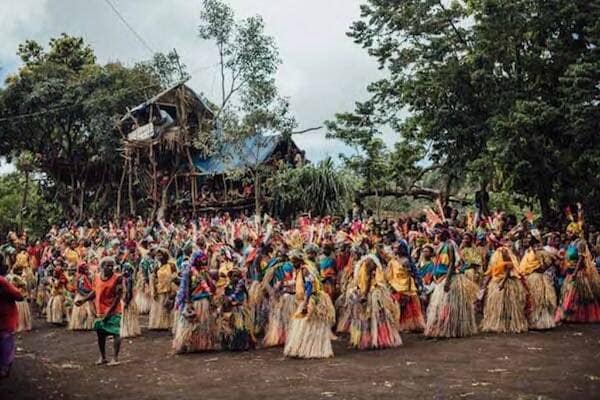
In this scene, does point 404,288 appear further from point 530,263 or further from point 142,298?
point 142,298

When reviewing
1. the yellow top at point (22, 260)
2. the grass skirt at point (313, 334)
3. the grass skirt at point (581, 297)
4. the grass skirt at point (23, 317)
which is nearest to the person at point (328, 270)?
the grass skirt at point (313, 334)

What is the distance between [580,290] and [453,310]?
9.18 ft

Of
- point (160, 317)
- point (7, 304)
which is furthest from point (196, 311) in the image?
point (7, 304)

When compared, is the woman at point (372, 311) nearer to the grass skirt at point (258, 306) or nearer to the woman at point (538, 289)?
the grass skirt at point (258, 306)

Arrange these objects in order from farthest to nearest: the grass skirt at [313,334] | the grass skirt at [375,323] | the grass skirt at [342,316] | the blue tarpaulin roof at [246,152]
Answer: the blue tarpaulin roof at [246,152] → the grass skirt at [342,316] → the grass skirt at [375,323] → the grass skirt at [313,334]

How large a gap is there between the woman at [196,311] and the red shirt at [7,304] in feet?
12.1

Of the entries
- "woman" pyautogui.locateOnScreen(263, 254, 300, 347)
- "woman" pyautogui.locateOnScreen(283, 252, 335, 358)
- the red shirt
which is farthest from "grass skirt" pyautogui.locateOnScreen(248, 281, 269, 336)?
the red shirt

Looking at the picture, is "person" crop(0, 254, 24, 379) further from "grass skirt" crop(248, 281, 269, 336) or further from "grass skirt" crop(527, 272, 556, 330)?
"grass skirt" crop(527, 272, 556, 330)

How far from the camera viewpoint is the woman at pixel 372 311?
937 cm

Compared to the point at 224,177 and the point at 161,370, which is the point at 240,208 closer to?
the point at 224,177

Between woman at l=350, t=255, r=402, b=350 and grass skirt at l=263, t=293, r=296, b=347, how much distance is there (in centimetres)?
98

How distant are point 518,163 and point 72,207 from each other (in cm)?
2650

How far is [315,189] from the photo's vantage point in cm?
2541

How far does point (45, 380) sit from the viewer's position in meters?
8.33
